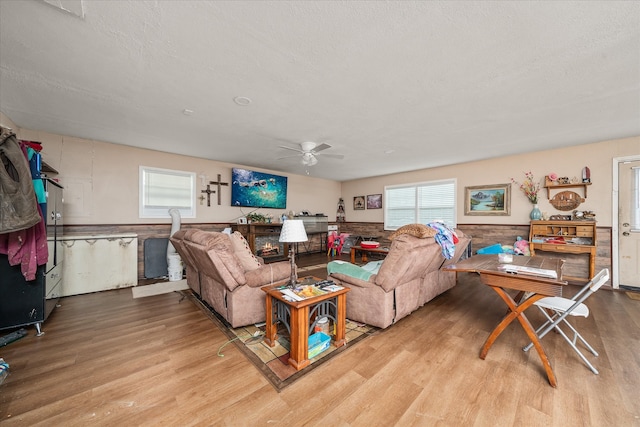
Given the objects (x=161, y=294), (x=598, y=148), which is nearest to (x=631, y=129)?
(x=598, y=148)

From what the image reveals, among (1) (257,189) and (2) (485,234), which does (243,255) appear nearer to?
(1) (257,189)

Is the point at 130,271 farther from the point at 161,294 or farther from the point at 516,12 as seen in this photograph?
the point at 516,12

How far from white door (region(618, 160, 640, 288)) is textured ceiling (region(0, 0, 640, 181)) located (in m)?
0.65

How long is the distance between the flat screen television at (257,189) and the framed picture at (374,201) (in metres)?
2.72

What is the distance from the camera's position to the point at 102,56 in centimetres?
192

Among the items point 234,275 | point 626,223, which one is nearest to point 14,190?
point 234,275

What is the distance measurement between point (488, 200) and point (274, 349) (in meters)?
5.48

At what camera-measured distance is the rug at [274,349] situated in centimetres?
178

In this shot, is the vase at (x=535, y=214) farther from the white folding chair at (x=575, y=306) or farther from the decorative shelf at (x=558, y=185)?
the white folding chair at (x=575, y=306)

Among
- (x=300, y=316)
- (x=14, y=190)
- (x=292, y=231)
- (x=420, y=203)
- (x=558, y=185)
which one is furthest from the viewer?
(x=420, y=203)

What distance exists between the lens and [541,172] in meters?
4.62

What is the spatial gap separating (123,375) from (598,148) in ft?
23.4

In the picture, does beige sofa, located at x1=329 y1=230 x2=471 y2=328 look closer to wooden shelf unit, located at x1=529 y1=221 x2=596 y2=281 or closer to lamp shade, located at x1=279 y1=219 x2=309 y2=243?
lamp shade, located at x1=279 y1=219 x2=309 y2=243

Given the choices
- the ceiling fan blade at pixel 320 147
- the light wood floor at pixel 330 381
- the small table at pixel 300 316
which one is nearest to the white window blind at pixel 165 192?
the light wood floor at pixel 330 381
